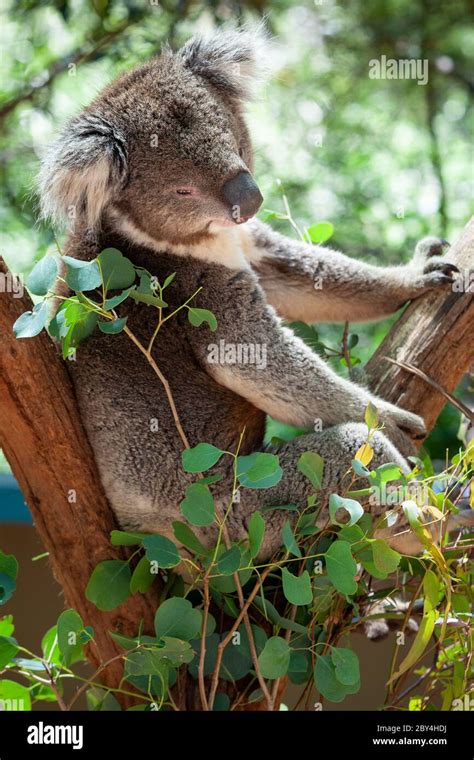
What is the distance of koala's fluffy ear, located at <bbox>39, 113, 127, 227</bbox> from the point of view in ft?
7.50

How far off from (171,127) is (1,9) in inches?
135

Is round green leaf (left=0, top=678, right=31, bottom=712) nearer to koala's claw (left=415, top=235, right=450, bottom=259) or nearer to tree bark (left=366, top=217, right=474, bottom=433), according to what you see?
tree bark (left=366, top=217, right=474, bottom=433)

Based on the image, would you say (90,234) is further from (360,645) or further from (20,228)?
(20,228)

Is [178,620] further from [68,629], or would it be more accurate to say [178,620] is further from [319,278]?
[319,278]

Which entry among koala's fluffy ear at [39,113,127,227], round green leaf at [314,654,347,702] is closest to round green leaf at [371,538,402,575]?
round green leaf at [314,654,347,702]

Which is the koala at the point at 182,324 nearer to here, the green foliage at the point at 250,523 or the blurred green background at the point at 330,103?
the green foliage at the point at 250,523

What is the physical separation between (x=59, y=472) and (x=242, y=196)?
87cm

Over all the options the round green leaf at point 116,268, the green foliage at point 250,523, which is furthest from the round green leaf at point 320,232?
the round green leaf at point 116,268

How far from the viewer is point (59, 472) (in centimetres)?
216

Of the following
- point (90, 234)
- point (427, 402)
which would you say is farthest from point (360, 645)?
point (90, 234)

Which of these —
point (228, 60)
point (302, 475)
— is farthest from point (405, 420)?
point (228, 60)

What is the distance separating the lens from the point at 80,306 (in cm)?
202

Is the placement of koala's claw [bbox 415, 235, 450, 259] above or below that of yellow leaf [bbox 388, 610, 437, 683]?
above
